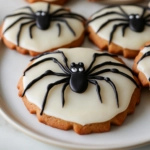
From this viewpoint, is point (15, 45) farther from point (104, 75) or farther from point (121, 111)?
point (121, 111)

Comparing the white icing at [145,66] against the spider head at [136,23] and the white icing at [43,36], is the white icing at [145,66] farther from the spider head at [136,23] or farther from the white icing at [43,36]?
the white icing at [43,36]

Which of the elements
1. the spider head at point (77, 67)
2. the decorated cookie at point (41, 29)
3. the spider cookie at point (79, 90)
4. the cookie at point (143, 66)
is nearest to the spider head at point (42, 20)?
the decorated cookie at point (41, 29)

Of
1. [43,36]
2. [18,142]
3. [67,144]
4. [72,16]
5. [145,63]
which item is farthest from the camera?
[72,16]

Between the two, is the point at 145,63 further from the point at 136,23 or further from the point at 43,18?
the point at 43,18

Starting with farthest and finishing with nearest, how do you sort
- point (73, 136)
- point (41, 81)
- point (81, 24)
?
point (81, 24), point (41, 81), point (73, 136)

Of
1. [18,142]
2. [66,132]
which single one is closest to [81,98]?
[66,132]

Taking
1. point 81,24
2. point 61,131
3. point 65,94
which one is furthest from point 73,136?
point 81,24

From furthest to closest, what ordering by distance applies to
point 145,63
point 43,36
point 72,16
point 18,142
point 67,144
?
point 72,16 → point 43,36 → point 145,63 → point 18,142 → point 67,144

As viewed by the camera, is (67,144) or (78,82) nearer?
(67,144)
